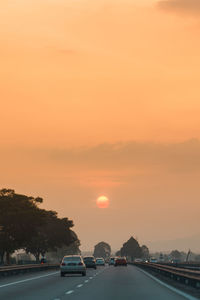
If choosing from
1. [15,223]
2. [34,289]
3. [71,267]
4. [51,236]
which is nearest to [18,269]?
[71,267]

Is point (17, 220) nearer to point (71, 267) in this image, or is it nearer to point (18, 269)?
point (18, 269)

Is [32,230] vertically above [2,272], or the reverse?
[32,230]

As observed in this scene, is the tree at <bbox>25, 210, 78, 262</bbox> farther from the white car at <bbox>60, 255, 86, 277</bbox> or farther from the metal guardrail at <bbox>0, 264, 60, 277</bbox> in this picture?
the white car at <bbox>60, 255, 86, 277</bbox>

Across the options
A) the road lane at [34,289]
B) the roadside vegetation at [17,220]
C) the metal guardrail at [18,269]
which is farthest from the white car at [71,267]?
the roadside vegetation at [17,220]

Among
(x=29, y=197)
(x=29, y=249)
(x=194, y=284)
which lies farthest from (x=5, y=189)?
(x=194, y=284)

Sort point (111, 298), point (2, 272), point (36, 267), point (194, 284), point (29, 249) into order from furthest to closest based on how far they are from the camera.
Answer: point (29, 249) < point (36, 267) < point (2, 272) < point (194, 284) < point (111, 298)

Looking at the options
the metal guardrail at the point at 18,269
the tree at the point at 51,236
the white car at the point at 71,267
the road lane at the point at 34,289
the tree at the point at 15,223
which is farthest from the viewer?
the tree at the point at 51,236

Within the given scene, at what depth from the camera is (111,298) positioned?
24.7 metres

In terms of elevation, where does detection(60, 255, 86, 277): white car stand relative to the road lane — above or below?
above

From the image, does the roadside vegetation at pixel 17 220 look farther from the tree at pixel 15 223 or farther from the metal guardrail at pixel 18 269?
the metal guardrail at pixel 18 269

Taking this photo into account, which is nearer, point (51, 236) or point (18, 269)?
point (18, 269)

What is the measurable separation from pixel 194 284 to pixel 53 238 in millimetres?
118006

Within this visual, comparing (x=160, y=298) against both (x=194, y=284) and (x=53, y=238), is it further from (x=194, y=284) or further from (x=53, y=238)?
(x=53, y=238)

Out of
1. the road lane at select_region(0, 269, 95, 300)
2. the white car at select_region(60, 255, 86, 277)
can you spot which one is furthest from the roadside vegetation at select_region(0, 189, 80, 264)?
the road lane at select_region(0, 269, 95, 300)
